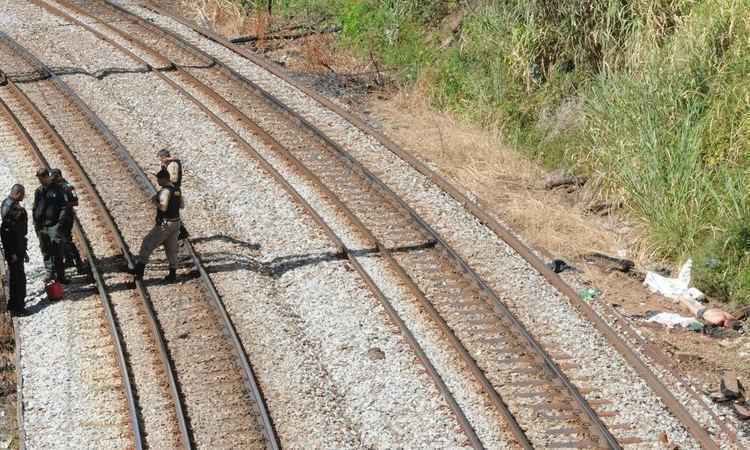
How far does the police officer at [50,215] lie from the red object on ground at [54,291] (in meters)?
0.30

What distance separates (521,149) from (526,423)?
9061mm

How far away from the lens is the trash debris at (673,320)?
1372cm

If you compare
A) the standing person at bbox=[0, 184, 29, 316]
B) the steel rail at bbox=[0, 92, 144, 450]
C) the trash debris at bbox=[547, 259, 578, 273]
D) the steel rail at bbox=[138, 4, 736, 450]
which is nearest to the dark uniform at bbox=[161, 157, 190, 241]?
the steel rail at bbox=[0, 92, 144, 450]

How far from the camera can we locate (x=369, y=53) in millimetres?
24484

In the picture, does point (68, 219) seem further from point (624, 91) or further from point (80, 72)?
point (80, 72)

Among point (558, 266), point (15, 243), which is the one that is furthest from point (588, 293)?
point (15, 243)

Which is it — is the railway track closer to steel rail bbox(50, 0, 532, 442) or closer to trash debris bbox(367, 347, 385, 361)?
trash debris bbox(367, 347, 385, 361)

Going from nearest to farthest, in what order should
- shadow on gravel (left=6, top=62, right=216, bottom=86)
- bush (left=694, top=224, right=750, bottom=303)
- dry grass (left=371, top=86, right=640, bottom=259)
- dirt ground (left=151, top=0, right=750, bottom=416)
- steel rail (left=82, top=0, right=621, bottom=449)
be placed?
steel rail (left=82, top=0, right=621, bottom=449) < dirt ground (left=151, top=0, right=750, bottom=416) < bush (left=694, top=224, right=750, bottom=303) < dry grass (left=371, top=86, right=640, bottom=259) < shadow on gravel (left=6, top=62, right=216, bottom=86)

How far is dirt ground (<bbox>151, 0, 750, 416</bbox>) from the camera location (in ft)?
44.0

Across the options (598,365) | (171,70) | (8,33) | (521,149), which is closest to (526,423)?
(598,365)

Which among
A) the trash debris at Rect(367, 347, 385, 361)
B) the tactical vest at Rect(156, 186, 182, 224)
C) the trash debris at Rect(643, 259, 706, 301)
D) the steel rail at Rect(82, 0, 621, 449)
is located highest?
the tactical vest at Rect(156, 186, 182, 224)

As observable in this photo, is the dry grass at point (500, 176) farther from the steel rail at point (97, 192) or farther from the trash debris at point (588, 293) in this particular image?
the steel rail at point (97, 192)

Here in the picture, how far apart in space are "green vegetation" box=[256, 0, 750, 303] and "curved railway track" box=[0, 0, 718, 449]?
2.27m

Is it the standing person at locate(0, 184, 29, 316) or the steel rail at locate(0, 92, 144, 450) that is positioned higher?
the standing person at locate(0, 184, 29, 316)
